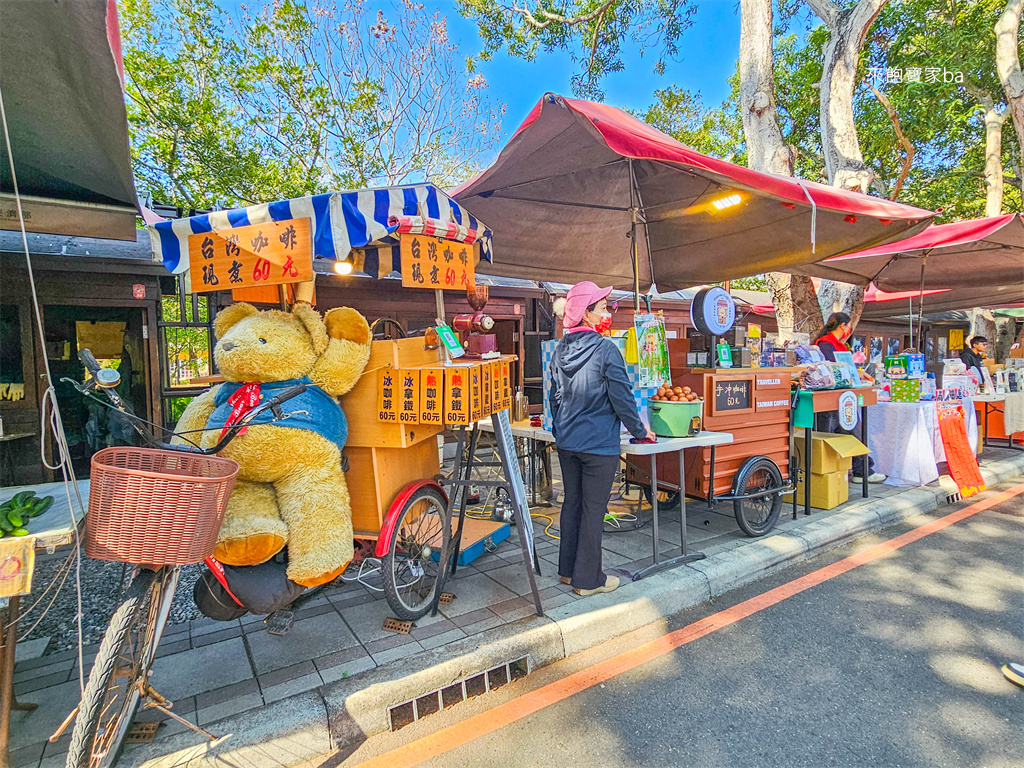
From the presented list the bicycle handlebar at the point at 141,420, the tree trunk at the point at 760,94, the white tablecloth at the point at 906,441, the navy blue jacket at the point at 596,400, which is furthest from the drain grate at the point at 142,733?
the tree trunk at the point at 760,94

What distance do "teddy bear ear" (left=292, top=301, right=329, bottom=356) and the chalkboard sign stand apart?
3098mm

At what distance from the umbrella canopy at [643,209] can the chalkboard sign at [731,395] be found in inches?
51.5

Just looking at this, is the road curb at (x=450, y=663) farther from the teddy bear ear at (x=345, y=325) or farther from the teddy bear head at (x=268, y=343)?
the teddy bear ear at (x=345, y=325)

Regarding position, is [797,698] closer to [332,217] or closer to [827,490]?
[827,490]

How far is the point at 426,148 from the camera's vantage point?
39.9 feet

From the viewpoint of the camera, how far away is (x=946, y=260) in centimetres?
761

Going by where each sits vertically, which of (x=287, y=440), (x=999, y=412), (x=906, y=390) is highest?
(x=287, y=440)

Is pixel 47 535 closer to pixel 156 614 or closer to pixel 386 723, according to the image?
pixel 156 614

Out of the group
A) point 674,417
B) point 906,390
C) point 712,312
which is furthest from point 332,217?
point 906,390

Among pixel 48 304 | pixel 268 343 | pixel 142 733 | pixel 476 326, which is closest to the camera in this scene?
pixel 142 733

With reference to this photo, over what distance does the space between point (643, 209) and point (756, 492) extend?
9.89 feet

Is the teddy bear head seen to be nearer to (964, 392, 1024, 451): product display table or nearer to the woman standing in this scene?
the woman standing

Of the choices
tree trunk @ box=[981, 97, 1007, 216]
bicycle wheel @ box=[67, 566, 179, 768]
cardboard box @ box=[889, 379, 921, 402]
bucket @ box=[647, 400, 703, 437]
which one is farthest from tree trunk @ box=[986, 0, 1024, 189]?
bicycle wheel @ box=[67, 566, 179, 768]

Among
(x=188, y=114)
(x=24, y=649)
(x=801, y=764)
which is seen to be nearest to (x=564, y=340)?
(x=801, y=764)
